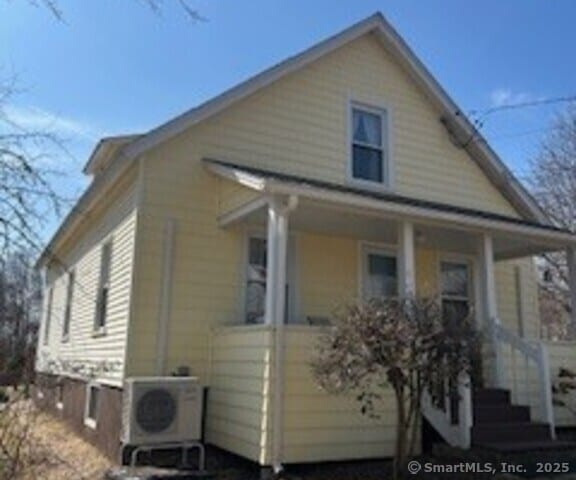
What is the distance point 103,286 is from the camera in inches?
487

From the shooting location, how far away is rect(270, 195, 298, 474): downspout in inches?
323

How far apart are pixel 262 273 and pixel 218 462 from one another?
124 inches

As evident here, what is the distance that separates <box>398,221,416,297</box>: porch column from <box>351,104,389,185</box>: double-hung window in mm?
2868

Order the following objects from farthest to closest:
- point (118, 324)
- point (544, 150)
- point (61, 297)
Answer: point (544, 150), point (61, 297), point (118, 324)

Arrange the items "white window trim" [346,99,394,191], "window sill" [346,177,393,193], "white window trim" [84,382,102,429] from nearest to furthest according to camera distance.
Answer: "white window trim" [84,382,102,429], "window sill" [346,177,393,193], "white window trim" [346,99,394,191]

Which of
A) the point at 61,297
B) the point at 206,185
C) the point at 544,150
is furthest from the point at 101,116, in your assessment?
the point at 544,150

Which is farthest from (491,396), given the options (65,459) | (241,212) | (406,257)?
(65,459)

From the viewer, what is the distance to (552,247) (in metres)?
11.6

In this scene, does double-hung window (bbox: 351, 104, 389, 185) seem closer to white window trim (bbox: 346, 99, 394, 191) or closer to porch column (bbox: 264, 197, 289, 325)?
white window trim (bbox: 346, 99, 394, 191)

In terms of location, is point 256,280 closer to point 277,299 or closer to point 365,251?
point 365,251

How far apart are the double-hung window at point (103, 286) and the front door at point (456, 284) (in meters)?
6.32

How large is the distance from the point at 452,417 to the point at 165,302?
15.0ft

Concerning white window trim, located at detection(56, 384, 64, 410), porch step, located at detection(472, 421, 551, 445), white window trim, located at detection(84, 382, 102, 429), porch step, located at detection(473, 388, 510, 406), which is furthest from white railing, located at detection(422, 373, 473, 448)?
white window trim, located at detection(56, 384, 64, 410)

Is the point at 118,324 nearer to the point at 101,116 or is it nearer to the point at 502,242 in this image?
the point at 101,116
